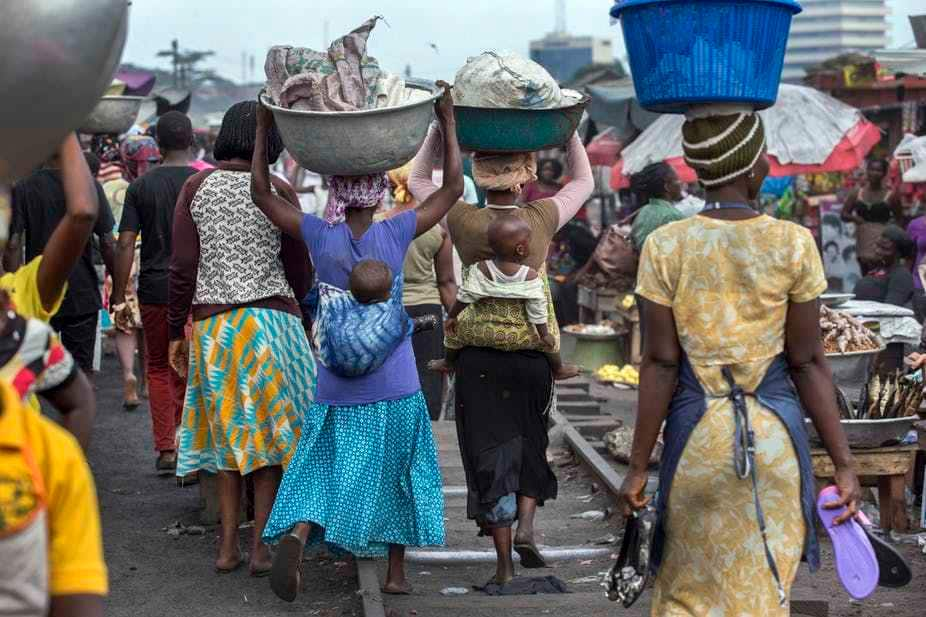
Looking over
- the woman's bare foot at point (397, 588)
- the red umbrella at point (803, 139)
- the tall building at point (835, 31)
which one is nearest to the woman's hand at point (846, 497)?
the woman's bare foot at point (397, 588)

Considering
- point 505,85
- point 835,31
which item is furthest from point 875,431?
point 835,31

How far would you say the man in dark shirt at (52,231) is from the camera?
9.38m

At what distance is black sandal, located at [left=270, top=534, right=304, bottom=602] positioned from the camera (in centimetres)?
630

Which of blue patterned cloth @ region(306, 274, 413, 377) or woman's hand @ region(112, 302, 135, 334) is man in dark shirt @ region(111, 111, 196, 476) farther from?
blue patterned cloth @ region(306, 274, 413, 377)

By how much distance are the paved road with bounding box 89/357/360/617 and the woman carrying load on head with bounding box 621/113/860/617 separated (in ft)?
8.23

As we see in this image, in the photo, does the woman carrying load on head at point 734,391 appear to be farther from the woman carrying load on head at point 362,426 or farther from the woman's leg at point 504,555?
the woman's leg at point 504,555

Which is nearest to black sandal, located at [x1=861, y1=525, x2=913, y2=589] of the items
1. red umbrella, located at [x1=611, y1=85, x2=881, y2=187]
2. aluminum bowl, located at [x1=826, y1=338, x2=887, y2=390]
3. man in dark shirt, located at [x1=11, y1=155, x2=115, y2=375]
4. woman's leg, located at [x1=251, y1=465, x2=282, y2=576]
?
woman's leg, located at [x1=251, y1=465, x2=282, y2=576]

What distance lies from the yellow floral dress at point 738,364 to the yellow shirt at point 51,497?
218 centimetres

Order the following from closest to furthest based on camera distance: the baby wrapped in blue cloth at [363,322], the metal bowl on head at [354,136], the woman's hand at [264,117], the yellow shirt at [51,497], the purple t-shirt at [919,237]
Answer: the yellow shirt at [51,497] < the metal bowl on head at [354,136] < the baby wrapped in blue cloth at [363,322] < the woman's hand at [264,117] < the purple t-shirt at [919,237]

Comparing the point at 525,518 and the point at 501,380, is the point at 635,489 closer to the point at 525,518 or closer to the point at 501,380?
the point at 501,380

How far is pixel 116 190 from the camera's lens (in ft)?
43.3

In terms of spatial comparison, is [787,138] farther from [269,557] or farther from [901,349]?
[269,557]

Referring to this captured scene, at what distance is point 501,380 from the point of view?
700 cm

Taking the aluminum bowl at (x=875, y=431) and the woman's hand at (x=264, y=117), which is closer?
the woman's hand at (x=264, y=117)
